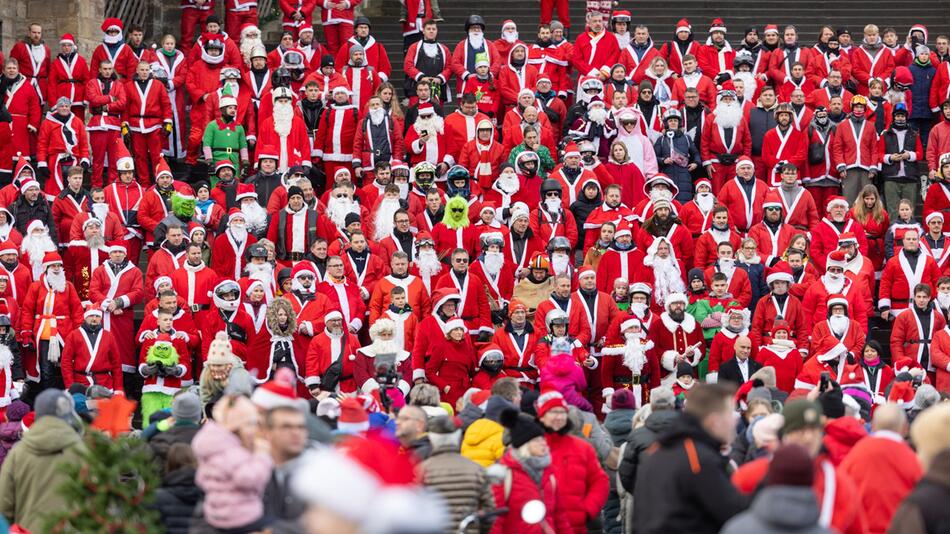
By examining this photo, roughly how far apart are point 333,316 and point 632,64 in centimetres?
815

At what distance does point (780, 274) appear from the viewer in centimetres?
1903

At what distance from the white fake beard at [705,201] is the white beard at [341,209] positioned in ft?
13.2

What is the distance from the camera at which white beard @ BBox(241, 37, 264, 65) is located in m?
24.2

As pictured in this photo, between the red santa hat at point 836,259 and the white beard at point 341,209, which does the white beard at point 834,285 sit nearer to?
the red santa hat at point 836,259

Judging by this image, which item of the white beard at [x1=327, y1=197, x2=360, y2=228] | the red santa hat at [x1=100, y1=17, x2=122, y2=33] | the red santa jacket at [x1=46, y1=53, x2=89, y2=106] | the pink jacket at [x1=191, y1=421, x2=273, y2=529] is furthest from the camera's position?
the red santa hat at [x1=100, y1=17, x2=122, y2=33]

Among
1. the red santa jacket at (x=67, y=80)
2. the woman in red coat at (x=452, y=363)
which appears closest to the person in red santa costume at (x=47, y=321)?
the woman in red coat at (x=452, y=363)

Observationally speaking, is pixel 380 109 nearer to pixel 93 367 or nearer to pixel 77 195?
pixel 77 195

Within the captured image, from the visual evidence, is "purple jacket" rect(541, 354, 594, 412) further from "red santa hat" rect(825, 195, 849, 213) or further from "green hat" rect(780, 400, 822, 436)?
"red santa hat" rect(825, 195, 849, 213)

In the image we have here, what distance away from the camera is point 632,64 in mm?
24328

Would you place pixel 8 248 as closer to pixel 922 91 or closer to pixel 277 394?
pixel 277 394

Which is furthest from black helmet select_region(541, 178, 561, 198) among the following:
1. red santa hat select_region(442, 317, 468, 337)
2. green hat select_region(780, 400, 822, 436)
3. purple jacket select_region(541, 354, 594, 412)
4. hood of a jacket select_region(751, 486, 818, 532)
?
hood of a jacket select_region(751, 486, 818, 532)

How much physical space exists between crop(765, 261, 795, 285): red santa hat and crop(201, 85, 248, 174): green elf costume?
6960mm

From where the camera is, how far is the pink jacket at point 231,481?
25.8 ft

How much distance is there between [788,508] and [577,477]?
4134 millimetres
